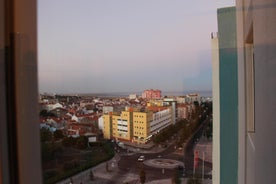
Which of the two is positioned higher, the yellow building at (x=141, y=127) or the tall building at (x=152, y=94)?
the tall building at (x=152, y=94)

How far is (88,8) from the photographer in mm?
1187

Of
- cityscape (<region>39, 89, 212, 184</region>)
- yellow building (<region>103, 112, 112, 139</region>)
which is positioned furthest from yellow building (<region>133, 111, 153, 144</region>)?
yellow building (<region>103, 112, 112, 139</region>)

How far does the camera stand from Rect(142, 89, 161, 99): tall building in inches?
63.9

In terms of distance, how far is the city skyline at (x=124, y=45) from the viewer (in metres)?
1.02

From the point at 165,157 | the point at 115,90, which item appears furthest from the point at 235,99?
the point at 115,90

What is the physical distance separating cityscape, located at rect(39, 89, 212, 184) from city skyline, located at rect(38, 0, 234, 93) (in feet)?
0.26

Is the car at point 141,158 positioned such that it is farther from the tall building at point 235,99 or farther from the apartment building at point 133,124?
the tall building at point 235,99

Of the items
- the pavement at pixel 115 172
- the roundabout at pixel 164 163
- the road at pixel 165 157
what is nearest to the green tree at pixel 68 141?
the pavement at pixel 115 172

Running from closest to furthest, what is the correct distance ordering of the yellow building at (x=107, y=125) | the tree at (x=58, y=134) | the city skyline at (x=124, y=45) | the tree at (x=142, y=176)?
1. the tree at (x=58, y=134)
2. the city skyline at (x=124, y=45)
3. the yellow building at (x=107, y=125)
4. the tree at (x=142, y=176)

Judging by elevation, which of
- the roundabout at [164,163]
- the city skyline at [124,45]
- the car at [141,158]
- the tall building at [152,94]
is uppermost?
the city skyline at [124,45]

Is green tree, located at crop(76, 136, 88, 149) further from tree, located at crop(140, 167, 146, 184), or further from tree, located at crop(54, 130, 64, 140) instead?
tree, located at crop(140, 167, 146, 184)

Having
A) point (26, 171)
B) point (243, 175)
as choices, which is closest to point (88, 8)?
point (26, 171)

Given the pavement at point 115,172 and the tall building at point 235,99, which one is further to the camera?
the tall building at point 235,99

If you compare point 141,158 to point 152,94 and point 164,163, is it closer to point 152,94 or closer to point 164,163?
point 164,163
